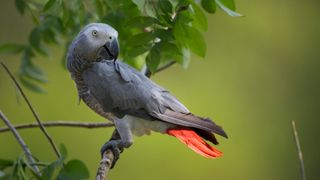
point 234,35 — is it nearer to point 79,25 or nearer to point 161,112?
point 79,25

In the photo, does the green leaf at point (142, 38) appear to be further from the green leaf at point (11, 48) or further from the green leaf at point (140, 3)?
the green leaf at point (11, 48)

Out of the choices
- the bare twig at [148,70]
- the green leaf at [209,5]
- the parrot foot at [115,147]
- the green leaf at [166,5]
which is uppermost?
the green leaf at [166,5]

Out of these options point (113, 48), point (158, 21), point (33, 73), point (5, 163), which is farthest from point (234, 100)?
point (5, 163)

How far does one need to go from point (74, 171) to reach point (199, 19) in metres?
0.58

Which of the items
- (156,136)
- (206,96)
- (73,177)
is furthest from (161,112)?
(206,96)

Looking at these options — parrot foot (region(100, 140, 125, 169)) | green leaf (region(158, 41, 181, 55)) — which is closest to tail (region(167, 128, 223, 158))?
parrot foot (region(100, 140, 125, 169))

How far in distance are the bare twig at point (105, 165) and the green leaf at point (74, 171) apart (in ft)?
0.18

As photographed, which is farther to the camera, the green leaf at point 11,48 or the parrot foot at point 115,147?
the green leaf at point 11,48

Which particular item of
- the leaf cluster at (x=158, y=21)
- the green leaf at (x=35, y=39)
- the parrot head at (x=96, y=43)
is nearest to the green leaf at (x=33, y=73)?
the green leaf at (x=35, y=39)

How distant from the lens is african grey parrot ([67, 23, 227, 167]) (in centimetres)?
198

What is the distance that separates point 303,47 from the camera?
480 centimetres

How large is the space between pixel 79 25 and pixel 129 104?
21.7 inches

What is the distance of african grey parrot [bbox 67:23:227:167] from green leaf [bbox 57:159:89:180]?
220 millimetres

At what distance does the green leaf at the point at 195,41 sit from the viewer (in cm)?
180
